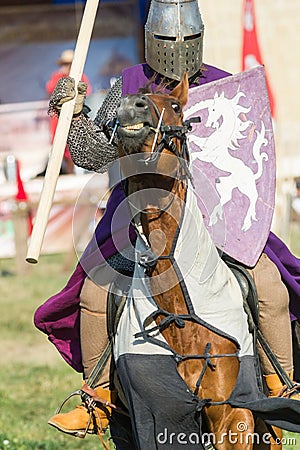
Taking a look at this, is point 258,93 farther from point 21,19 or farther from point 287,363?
point 21,19

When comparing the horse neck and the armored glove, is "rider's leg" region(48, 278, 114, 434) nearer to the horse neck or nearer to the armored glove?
the horse neck

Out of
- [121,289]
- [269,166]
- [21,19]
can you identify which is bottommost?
[21,19]

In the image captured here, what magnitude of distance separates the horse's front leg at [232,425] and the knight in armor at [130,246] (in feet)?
1.59

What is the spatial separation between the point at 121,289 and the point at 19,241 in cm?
843

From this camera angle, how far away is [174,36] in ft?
16.9

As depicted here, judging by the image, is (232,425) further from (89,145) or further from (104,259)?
(89,145)

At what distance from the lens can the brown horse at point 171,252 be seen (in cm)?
420

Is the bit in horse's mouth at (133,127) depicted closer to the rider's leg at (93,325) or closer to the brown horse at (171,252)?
the brown horse at (171,252)

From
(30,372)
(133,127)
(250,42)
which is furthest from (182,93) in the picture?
(250,42)

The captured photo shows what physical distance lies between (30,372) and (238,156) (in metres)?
4.64

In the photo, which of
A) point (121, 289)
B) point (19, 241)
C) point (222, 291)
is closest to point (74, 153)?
point (121, 289)

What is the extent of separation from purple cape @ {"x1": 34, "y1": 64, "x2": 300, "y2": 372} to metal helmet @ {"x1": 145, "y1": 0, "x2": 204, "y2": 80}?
4.7 inches

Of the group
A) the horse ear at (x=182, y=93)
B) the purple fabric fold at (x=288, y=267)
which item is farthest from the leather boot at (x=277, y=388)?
the horse ear at (x=182, y=93)

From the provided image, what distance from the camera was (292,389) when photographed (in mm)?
5230
